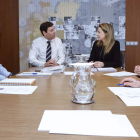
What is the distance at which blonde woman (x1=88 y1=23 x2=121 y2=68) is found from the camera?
332 centimetres

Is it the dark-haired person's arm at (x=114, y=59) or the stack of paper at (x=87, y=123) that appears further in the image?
the dark-haired person's arm at (x=114, y=59)

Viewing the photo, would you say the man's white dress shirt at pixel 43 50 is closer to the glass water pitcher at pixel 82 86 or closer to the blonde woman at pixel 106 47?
the blonde woman at pixel 106 47

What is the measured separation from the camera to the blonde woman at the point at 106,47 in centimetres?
332

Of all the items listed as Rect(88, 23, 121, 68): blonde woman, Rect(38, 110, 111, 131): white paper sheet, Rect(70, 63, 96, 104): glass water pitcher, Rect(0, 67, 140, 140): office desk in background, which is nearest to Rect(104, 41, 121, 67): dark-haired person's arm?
Rect(88, 23, 121, 68): blonde woman

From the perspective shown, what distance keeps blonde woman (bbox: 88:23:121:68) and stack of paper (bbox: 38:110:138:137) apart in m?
2.44

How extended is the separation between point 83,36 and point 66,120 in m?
3.70

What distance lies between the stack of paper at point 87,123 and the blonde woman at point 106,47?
7.99 feet

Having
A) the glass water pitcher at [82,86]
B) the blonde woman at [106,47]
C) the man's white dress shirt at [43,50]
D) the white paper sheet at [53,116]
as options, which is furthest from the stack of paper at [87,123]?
the man's white dress shirt at [43,50]

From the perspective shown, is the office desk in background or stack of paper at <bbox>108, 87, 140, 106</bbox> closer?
the office desk in background

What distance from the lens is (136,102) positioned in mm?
1072

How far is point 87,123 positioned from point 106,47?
2.79 meters

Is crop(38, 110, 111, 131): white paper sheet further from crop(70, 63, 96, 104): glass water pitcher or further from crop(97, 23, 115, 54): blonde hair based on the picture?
crop(97, 23, 115, 54): blonde hair

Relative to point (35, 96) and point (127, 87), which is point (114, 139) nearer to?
point (35, 96)

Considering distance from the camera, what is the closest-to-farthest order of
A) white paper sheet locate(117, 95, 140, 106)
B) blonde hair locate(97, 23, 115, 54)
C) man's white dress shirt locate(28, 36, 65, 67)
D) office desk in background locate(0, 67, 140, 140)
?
office desk in background locate(0, 67, 140, 140) < white paper sheet locate(117, 95, 140, 106) < blonde hair locate(97, 23, 115, 54) < man's white dress shirt locate(28, 36, 65, 67)
